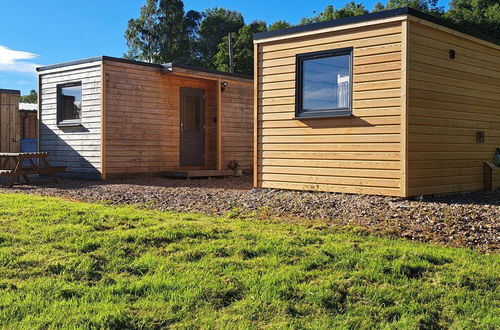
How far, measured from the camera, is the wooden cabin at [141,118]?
40.9 feet

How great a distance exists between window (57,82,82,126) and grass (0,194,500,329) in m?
8.03

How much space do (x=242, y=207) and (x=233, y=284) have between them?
3.73 m

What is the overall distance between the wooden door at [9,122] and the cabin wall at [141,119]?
Answer: 376 cm

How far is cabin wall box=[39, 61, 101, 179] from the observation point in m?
12.5

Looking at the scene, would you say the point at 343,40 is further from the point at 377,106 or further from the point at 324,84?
the point at 377,106

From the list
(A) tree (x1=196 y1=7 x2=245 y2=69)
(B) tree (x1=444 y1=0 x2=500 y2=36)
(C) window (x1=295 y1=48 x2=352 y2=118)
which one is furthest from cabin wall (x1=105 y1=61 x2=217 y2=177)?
(A) tree (x1=196 y1=7 x2=245 y2=69)

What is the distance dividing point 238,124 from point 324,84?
6.66 metres

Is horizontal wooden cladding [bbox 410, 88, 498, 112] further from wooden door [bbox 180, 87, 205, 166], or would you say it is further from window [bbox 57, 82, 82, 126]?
window [bbox 57, 82, 82, 126]

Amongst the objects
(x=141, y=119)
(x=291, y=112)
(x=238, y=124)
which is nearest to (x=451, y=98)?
(x=291, y=112)

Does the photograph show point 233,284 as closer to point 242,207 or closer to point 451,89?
point 242,207

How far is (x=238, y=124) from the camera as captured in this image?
15.1 metres

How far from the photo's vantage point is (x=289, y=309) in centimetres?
313

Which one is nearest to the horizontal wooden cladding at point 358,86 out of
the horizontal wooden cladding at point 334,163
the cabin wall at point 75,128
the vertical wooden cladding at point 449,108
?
the vertical wooden cladding at point 449,108

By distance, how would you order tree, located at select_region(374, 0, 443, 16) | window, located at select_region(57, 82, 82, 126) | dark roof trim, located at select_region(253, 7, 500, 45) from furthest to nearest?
tree, located at select_region(374, 0, 443, 16) → window, located at select_region(57, 82, 82, 126) → dark roof trim, located at select_region(253, 7, 500, 45)
